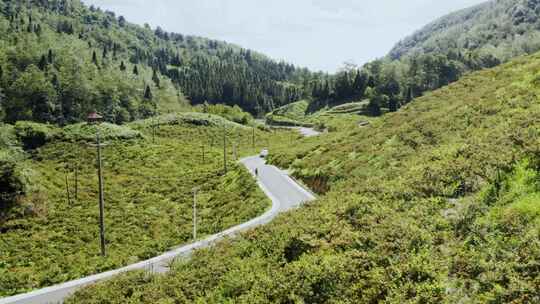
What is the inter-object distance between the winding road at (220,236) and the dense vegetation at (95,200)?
6.24 ft

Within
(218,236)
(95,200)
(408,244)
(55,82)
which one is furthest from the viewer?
(55,82)

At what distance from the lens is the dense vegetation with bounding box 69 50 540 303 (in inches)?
382

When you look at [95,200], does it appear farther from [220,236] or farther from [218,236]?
[220,236]

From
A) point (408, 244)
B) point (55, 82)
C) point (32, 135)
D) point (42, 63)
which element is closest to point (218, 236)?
point (408, 244)

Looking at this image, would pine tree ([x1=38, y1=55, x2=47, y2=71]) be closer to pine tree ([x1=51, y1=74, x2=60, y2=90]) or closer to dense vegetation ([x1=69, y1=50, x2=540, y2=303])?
pine tree ([x1=51, y1=74, x2=60, y2=90])

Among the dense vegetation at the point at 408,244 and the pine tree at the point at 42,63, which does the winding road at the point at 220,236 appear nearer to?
the dense vegetation at the point at 408,244

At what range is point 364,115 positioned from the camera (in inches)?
5413

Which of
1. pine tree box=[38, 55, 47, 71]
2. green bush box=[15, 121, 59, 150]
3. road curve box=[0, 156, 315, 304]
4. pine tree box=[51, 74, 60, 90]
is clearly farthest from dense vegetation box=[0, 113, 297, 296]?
pine tree box=[38, 55, 47, 71]

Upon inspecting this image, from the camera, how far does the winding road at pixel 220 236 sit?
2064 centimetres

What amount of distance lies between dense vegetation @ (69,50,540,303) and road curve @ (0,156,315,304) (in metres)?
4.41

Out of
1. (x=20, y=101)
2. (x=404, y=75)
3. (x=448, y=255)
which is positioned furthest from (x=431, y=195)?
(x=404, y=75)

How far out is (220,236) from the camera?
2728 centimetres

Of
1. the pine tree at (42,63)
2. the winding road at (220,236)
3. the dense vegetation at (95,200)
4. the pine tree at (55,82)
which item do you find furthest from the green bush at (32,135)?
the pine tree at (42,63)

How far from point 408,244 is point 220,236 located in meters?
17.7
